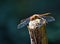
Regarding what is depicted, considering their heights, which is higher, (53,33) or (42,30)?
(42,30)

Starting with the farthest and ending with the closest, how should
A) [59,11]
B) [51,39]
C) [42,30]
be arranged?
[59,11]
[51,39]
[42,30]

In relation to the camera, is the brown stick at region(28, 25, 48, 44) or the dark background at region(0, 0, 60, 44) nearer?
the brown stick at region(28, 25, 48, 44)

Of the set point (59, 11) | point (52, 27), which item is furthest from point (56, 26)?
point (59, 11)

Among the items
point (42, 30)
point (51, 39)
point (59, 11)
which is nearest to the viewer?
point (42, 30)

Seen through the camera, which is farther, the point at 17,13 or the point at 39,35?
the point at 17,13

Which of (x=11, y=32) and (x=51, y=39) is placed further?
(x=11, y=32)

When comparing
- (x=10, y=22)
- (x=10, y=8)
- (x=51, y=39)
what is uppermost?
(x=10, y=8)

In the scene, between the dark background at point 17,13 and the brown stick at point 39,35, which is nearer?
the brown stick at point 39,35

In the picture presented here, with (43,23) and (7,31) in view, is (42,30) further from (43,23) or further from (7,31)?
(7,31)
